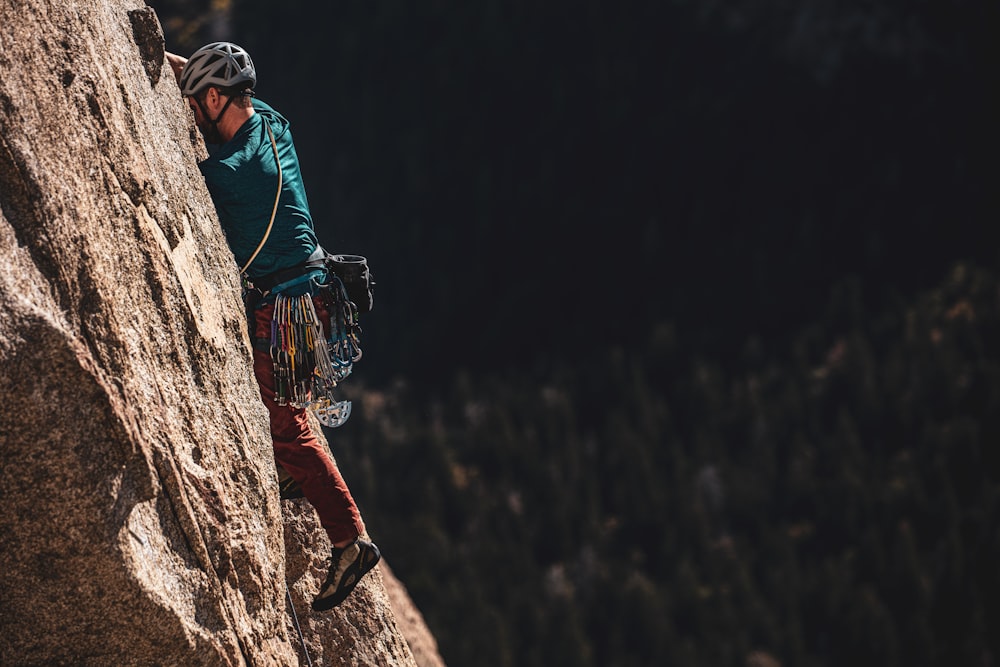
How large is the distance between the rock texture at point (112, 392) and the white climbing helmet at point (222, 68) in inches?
17.4

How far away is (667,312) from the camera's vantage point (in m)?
135

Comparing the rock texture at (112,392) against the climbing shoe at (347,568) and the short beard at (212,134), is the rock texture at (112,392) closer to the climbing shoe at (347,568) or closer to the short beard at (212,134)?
the short beard at (212,134)

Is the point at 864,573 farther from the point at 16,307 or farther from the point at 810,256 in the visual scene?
the point at 16,307

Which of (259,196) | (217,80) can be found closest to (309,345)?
(259,196)

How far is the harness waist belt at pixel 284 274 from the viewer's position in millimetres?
8602

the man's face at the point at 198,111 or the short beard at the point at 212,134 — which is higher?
the man's face at the point at 198,111

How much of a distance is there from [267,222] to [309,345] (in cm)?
90

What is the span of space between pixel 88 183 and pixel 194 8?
529 ft

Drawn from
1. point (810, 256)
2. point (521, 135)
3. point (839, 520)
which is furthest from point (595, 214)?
point (839, 520)

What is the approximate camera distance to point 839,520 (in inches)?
4151

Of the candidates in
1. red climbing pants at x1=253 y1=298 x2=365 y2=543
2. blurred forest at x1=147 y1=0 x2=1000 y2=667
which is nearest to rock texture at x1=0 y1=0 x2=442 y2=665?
red climbing pants at x1=253 y1=298 x2=365 y2=543

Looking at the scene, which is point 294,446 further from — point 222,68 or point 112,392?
point 222,68

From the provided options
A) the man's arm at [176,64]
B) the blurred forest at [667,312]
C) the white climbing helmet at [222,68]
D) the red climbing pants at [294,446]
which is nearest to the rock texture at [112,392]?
the white climbing helmet at [222,68]

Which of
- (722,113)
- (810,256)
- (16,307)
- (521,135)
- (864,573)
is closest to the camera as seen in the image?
(16,307)
